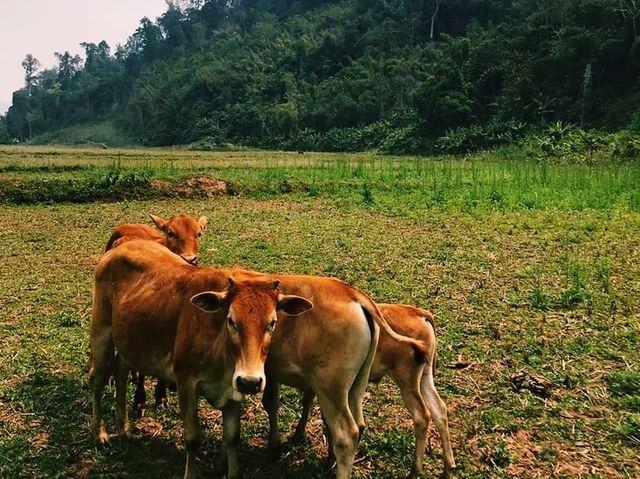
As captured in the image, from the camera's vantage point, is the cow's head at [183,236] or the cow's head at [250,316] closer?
the cow's head at [250,316]

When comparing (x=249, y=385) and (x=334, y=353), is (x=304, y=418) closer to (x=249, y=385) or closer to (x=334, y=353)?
(x=334, y=353)

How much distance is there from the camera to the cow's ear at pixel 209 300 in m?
3.83

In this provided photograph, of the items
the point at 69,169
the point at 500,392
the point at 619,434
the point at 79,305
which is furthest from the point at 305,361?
the point at 69,169

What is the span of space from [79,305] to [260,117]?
6606cm

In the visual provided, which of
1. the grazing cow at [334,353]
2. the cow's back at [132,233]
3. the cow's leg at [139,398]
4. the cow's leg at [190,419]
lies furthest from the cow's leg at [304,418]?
the cow's back at [132,233]

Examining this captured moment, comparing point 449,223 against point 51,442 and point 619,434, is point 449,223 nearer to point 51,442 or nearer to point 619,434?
point 619,434

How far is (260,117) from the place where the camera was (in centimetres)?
7175

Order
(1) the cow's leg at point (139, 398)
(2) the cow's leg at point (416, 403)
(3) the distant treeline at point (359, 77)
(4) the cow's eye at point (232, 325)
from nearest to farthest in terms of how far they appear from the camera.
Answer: (4) the cow's eye at point (232, 325)
(2) the cow's leg at point (416, 403)
(1) the cow's leg at point (139, 398)
(3) the distant treeline at point (359, 77)

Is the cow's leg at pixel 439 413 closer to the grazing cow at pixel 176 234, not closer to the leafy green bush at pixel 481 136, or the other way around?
the grazing cow at pixel 176 234

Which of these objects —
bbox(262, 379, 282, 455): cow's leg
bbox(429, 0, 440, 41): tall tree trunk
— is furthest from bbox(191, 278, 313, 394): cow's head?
bbox(429, 0, 440, 41): tall tree trunk

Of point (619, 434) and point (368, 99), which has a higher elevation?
point (368, 99)

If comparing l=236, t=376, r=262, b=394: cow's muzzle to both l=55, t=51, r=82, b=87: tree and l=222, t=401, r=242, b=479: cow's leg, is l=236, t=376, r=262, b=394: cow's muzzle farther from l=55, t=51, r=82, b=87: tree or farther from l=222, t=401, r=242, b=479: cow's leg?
l=55, t=51, r=82, b=87: tree

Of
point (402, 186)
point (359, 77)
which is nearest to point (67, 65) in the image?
point (359, 77)

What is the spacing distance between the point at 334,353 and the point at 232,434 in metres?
1.03
